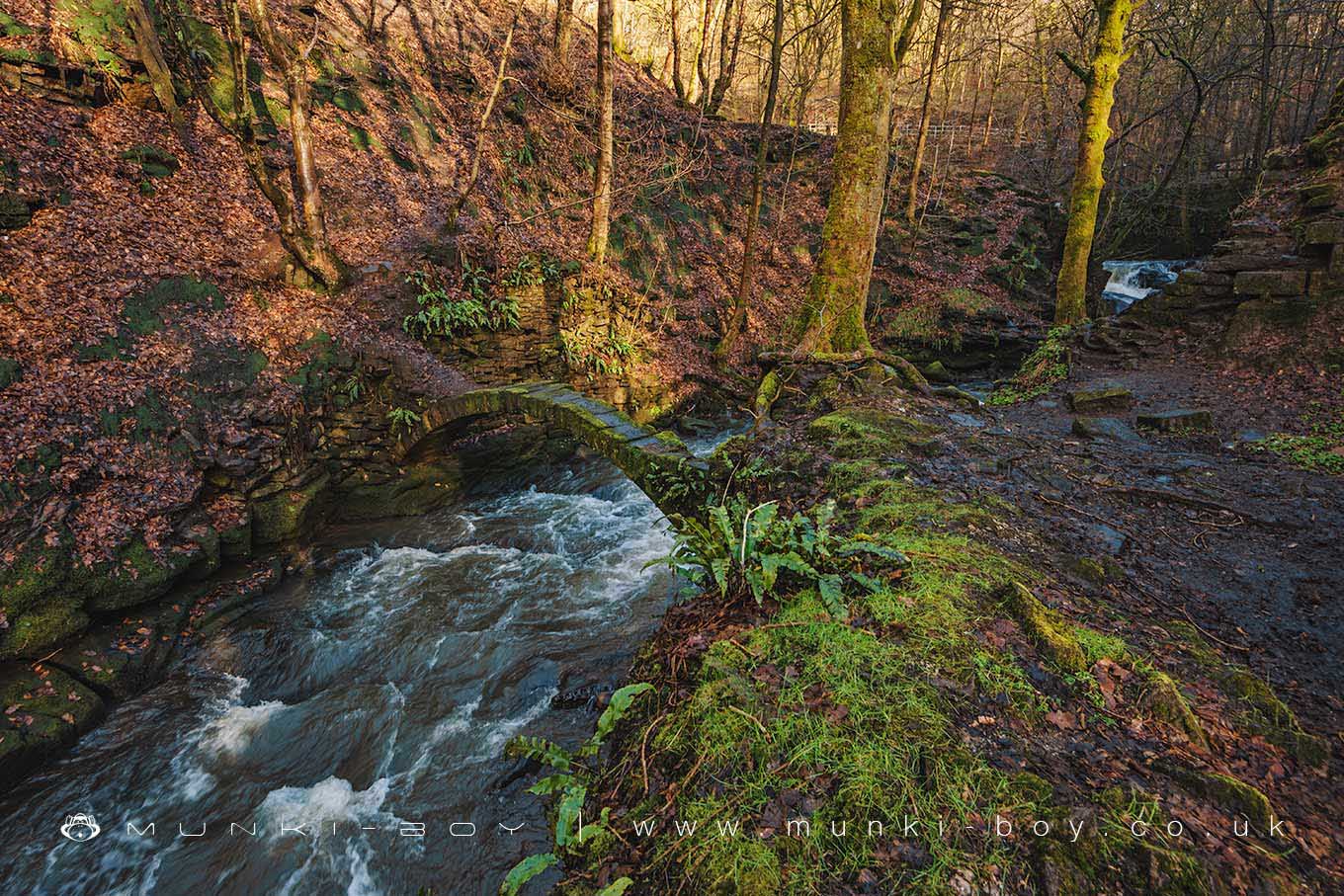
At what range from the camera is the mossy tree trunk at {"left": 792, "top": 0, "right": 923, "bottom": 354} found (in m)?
6.80

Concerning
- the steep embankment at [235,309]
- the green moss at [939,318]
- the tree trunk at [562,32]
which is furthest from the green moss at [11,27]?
the green moss at [939,318]

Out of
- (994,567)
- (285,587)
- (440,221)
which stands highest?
(440,221)

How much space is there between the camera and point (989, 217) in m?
19.0

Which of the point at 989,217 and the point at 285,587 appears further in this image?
the point at 989,217

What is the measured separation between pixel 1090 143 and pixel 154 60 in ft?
57.2

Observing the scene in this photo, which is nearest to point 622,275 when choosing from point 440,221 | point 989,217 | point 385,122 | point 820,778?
point 440,221

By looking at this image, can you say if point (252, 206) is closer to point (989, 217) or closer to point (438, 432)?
point (438, 432)

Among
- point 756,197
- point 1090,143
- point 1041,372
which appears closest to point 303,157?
point 756,197

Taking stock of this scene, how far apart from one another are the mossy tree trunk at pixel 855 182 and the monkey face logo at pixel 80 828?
8.54m

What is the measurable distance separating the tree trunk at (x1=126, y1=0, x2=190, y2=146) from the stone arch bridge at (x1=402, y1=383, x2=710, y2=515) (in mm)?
6065

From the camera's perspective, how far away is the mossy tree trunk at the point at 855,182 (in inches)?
268

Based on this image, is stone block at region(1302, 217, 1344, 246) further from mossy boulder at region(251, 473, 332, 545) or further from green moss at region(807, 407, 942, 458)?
mossy boulder at region(251, 473, 332, 545)

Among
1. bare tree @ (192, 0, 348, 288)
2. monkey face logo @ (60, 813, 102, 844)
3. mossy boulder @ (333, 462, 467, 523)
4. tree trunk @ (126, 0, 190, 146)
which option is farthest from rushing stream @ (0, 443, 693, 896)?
tree trunk @ (126, 0, 190, 146)

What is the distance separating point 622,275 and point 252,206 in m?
7.52
